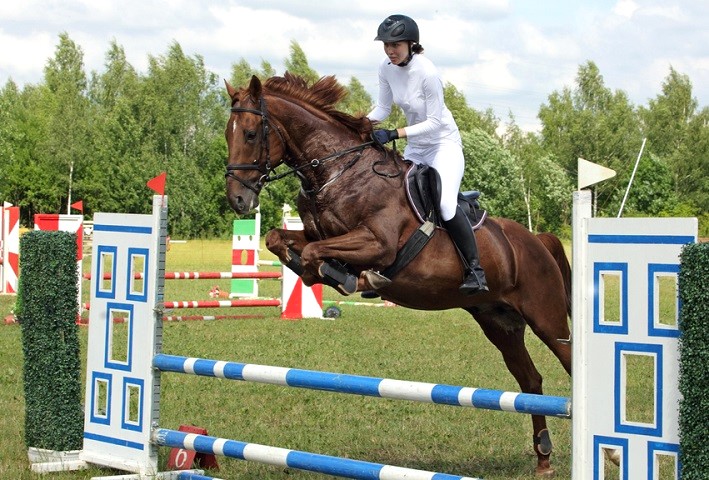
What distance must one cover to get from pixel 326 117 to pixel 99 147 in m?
49.0

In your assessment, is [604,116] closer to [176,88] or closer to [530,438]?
[176,88]

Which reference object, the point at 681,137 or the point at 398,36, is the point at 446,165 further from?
the point at 681,137

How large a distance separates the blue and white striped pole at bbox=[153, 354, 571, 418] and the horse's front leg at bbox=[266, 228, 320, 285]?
82cm

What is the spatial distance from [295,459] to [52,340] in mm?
1745

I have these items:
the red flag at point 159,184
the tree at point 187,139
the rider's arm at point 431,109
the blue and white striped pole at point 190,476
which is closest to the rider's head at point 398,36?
the rider's arm at point 431,109

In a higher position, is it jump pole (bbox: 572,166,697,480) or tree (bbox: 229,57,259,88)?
tree (bbox: 229,57,259,88)

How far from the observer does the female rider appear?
5266 millimetres

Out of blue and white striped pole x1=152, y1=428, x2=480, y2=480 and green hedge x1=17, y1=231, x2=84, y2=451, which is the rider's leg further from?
green hedge x1=17, y1=231, x2=84, y2=451

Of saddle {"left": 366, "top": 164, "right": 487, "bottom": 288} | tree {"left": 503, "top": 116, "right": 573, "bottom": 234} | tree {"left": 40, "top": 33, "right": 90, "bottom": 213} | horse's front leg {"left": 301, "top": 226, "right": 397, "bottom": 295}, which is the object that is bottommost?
horse's front leg {"left": 301, "top": 226, "right": 397, "bottom": 295}

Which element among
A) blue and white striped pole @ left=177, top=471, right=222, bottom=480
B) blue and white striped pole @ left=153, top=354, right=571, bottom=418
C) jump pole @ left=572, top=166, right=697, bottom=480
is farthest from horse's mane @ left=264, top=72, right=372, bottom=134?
jump pole @ left=572, top=166, right=697, bottom=480

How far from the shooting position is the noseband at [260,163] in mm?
5156

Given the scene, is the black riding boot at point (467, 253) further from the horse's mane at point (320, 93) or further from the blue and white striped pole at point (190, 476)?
the blue and white striped pole at point (190, 476)

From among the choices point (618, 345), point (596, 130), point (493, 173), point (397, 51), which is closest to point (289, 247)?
point (397, 51)

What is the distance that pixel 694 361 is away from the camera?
2992 millimetres
